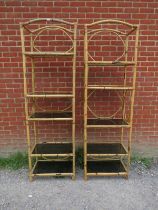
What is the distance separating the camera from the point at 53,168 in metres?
3.07

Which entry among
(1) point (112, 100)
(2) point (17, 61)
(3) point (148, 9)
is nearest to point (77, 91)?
(1) point (112, 100)

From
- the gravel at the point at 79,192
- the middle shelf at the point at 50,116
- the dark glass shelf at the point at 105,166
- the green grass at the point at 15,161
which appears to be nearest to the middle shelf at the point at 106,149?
the dark glass shelf at the point at 105,166

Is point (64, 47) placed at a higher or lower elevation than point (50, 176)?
higher

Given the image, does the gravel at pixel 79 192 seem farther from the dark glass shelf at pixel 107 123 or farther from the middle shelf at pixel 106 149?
the dark glass shelf at pixel 107 123

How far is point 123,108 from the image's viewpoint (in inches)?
127

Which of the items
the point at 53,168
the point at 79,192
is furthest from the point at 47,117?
the point at 79,192

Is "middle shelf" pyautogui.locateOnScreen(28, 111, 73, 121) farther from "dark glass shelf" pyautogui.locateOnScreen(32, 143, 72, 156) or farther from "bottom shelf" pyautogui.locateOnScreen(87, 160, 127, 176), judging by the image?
"bottom shelf" pyautogui.locateOnScreen(87, 160, 127, 176)

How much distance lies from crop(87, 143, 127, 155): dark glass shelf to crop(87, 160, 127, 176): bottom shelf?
0.71 ft

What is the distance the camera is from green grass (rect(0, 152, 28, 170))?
129 inches

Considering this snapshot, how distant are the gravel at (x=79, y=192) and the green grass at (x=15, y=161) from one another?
11 centimetres

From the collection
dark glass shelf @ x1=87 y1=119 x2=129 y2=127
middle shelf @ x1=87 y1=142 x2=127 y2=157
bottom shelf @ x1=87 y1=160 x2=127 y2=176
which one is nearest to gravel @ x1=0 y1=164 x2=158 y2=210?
bottom shelf @ x1=87 y1=160 x2=127 y2=176

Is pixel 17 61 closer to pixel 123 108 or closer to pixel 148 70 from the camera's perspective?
pixel 123 108

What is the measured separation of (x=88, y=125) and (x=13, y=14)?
5.57 feet

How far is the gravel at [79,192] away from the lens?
2.54 meters
